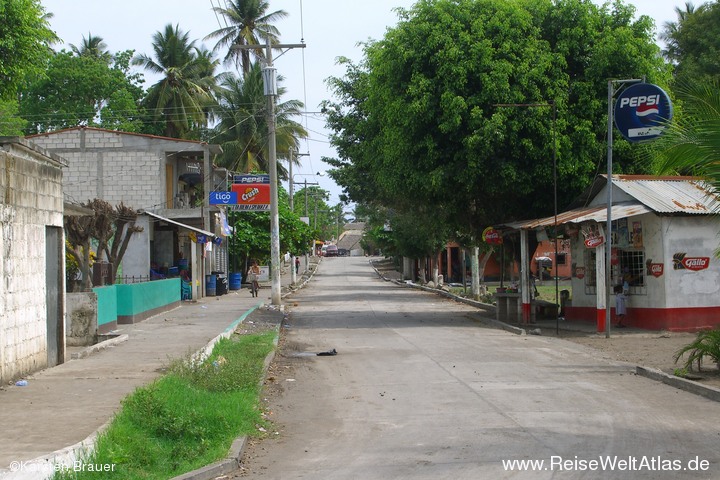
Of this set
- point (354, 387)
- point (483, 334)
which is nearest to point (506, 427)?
point (354, 387)

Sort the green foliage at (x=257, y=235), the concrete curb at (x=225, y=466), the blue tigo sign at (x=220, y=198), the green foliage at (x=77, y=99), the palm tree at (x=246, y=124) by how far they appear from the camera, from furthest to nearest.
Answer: the green foliage at (x=77, y=99) → the palm tree at (x=246, y=124) → the green foliage at (x=257, y=235) → the blue tigo sign at (x=220, y=198) → the concrete curb at (x=225, y=466)

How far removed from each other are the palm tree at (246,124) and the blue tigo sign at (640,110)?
1285 inches

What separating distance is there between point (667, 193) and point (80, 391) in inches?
686

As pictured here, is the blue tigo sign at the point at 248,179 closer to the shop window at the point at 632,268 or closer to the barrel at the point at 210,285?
the barrel at the point at 210,285

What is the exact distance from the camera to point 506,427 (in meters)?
9.64

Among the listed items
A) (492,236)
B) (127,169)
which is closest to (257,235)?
(127,169)

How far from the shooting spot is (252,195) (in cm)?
4000

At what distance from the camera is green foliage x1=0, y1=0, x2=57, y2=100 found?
22.9 metres

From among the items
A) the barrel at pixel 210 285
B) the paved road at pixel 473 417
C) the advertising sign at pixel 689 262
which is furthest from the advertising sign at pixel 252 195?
the advertising sign at pixel 689 262

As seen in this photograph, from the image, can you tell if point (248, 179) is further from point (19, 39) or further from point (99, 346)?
point (99, 346)

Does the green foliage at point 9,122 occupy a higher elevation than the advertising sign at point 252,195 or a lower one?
higher

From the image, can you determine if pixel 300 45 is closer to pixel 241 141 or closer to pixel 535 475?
pixel 241 141

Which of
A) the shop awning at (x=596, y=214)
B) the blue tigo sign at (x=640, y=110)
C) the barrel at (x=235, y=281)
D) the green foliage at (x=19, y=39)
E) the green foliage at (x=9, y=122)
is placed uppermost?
the green foliage at (x=9, y=122)

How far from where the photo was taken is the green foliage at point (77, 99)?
180 feet
